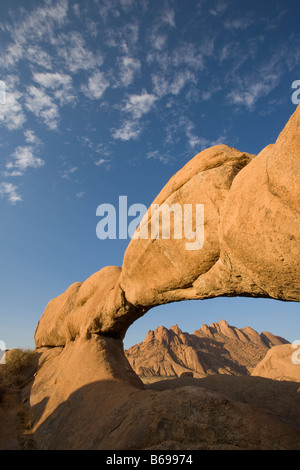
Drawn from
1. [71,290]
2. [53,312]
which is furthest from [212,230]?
[53,312]

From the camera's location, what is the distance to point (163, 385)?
36.1 feet

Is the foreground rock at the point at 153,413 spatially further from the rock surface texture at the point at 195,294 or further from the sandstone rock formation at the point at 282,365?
the sandstone rock formation at the point at 282,365

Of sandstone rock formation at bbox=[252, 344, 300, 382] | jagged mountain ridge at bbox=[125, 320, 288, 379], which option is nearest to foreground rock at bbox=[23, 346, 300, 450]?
sandstone rock formation at bbox=[252, 344, 300, 382]

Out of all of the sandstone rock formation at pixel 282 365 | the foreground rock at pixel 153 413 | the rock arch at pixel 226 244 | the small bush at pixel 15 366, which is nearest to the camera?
the foreground rock at pixel 153 413

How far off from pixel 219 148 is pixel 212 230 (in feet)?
8.25

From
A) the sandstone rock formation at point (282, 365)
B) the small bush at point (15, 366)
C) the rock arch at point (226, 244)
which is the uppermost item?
the rock arch at point (226, 244)

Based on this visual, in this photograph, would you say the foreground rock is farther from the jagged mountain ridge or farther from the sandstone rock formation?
the jagged mountain ridge

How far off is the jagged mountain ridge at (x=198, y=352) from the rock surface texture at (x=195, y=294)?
99.9 feet

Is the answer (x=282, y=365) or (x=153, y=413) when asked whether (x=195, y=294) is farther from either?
(x=282, y=365)

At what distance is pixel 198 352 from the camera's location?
1994 inches

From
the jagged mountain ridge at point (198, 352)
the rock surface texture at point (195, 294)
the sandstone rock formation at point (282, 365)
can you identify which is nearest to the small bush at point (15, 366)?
the rock surface texture at point (195, 294)

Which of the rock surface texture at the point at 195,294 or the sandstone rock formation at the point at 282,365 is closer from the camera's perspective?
the rock surface texture at the point at 195,294

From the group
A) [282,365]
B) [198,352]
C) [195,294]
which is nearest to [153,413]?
[195,294]

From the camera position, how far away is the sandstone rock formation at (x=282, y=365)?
16.2m
